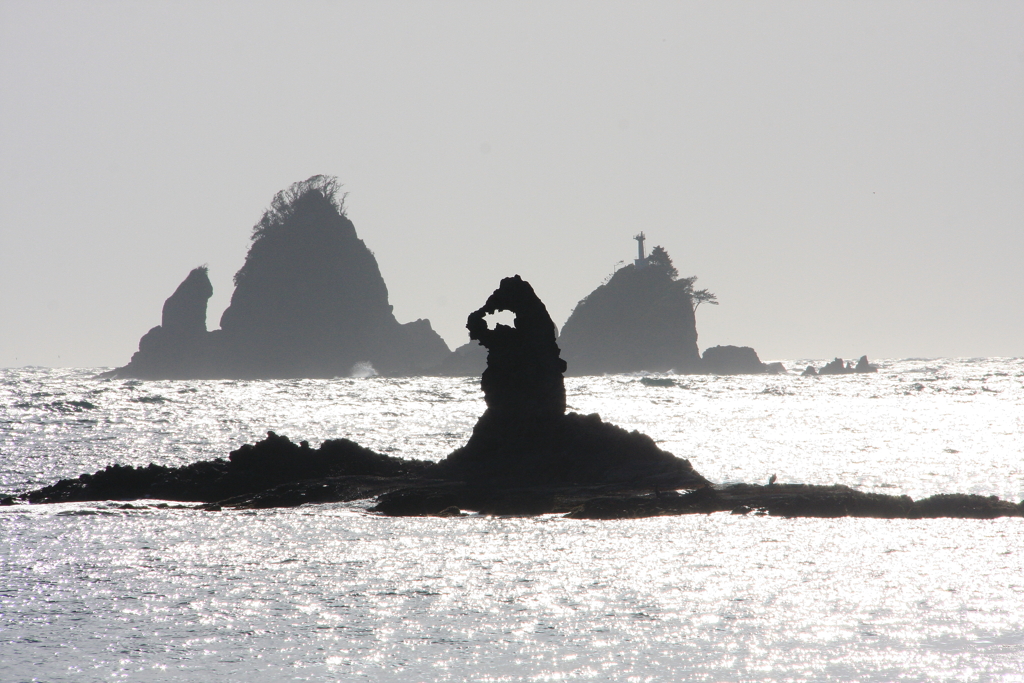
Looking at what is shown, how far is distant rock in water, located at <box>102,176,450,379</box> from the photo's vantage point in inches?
5906

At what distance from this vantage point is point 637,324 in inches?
5502

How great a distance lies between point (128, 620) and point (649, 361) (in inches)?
5187

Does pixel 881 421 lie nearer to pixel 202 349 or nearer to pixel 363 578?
pixel 363 578

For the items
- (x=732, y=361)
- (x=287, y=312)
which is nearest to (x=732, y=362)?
(x=732, y=361)

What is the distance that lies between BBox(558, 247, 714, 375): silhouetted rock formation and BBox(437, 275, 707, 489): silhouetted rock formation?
106703 millimetres

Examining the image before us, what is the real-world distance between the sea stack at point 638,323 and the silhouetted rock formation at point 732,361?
33.6 feet

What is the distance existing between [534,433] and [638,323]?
11092 centimetres

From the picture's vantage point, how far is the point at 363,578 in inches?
653

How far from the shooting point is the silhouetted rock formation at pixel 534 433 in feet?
93.1

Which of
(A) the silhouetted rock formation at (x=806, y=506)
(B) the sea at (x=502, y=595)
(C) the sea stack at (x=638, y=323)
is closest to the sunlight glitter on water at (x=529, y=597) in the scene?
(B) the sea at (x=502, y=595)

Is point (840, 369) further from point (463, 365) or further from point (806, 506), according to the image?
point (806, 506)

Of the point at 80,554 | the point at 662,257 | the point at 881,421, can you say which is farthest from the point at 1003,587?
the point at 662,257

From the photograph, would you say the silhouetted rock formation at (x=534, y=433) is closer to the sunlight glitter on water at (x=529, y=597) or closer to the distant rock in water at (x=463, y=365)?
the sunlight glitter on water at (x=529, y=597)

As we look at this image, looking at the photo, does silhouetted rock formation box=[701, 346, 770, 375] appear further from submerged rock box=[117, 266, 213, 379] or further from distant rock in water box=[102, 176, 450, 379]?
submerged rock box=[117, 266, 213, 379]
